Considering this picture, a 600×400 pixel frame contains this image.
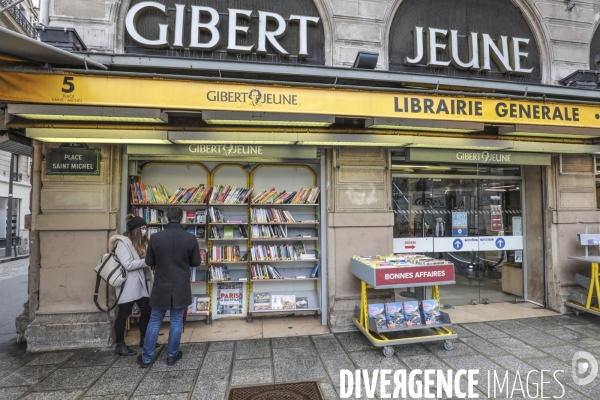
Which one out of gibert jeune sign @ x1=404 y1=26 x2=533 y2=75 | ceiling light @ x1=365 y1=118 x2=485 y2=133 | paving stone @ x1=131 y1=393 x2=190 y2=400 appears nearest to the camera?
paving stone @ x1=131 y1=393 x2=190 y2=400

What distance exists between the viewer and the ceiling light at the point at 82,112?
3.86 m

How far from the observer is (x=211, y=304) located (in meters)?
A: 5.68

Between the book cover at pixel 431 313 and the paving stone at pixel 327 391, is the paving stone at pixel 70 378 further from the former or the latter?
the book cover at pixel 431 313

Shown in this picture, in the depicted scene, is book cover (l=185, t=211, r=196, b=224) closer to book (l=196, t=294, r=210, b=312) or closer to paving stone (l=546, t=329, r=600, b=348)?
book (l=196, t=294, r=210, b=312)

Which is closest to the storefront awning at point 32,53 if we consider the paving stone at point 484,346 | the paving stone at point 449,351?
the paving stone at point 449,351

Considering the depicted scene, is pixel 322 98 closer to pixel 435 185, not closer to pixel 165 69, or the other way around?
pixel 165 69

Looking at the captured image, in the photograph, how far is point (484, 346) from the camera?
4.61 meters

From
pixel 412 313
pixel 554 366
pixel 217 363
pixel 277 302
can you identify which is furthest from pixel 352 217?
pixel 554 366

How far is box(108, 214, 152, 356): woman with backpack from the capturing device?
4.30m

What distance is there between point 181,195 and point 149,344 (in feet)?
7.75

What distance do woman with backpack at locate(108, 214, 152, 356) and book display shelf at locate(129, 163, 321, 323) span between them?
3.18 ft

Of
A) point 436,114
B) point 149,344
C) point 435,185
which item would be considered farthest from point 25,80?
point 435,185

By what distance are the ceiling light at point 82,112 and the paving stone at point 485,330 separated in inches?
222

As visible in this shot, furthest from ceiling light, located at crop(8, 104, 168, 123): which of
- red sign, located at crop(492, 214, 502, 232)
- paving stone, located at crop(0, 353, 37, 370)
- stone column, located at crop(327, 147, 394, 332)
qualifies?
red sign, located at crop(492, 214, 502, 232)
